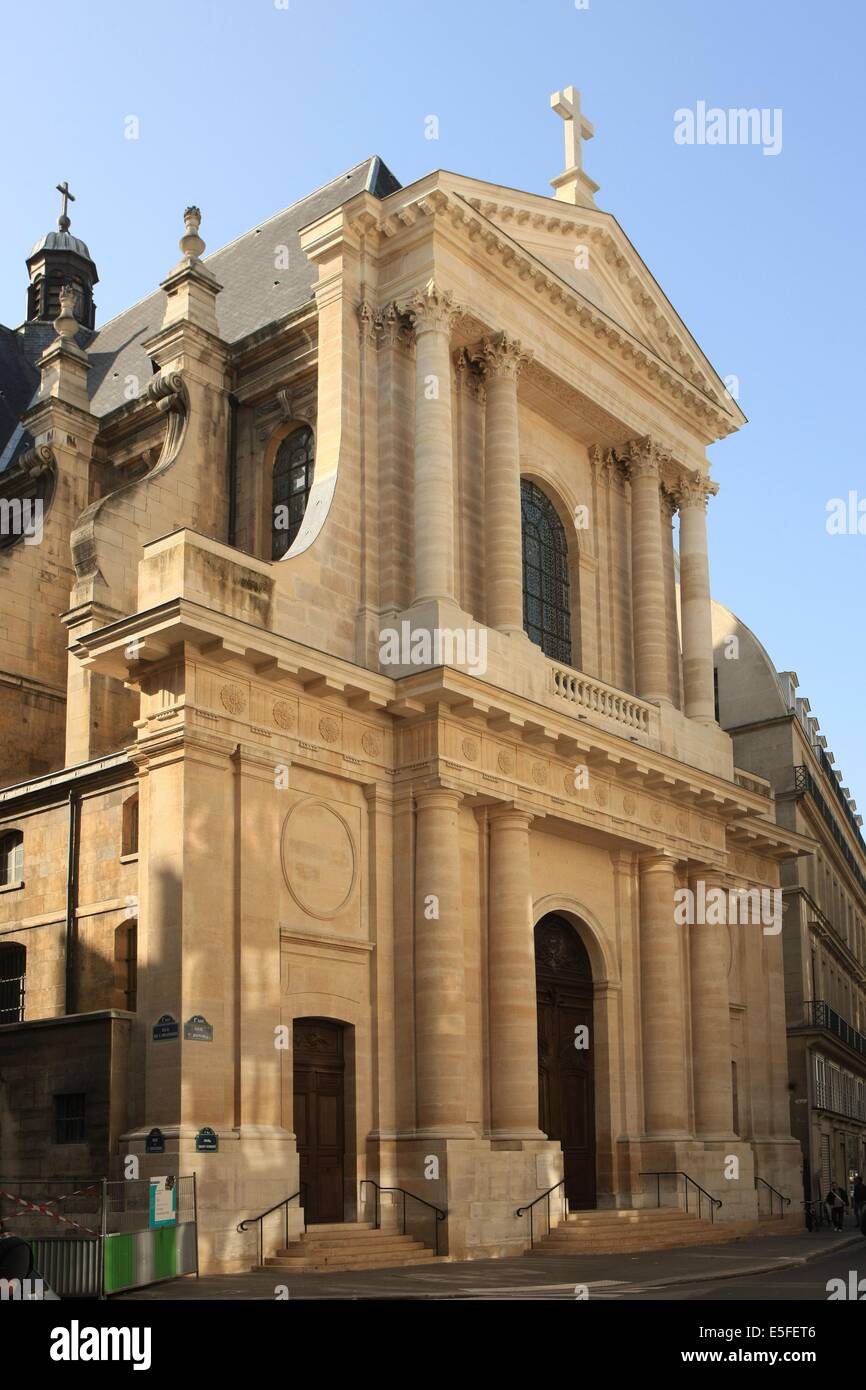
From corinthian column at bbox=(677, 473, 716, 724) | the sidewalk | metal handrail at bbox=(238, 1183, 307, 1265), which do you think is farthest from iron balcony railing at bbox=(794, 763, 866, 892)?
metal handrail at bbox=(238, 1183, 307, 1265)

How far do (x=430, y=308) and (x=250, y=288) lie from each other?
8.03m

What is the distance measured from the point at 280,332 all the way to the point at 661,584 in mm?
8257

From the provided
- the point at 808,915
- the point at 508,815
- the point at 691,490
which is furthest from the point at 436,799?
the point at 808,915


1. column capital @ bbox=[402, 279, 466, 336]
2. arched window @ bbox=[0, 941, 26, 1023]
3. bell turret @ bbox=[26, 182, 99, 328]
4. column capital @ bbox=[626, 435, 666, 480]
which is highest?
bell turret @ bbox=[26, 182, 99, 328]

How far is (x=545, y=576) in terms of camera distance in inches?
1078

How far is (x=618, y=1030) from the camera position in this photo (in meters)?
25.3

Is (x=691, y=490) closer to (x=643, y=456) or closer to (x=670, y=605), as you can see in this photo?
(x=643, y=456)

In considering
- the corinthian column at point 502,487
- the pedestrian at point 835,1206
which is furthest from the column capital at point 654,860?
the pedestrian at point 835,1206

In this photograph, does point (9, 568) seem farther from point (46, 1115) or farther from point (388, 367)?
point (46, 1115)

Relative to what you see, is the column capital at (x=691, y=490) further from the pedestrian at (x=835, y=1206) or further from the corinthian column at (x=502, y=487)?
the pedestrian at (x=835, y=1206)

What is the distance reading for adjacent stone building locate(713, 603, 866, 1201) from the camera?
37.2m

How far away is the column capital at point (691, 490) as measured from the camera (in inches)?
1176

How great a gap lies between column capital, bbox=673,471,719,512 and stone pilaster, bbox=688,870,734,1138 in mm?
7314

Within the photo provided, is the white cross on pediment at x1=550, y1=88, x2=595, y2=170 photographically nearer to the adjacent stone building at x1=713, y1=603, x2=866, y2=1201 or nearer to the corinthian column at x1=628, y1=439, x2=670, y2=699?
the corinthian column at x1=628, y1=439, x2=670, y2=699
